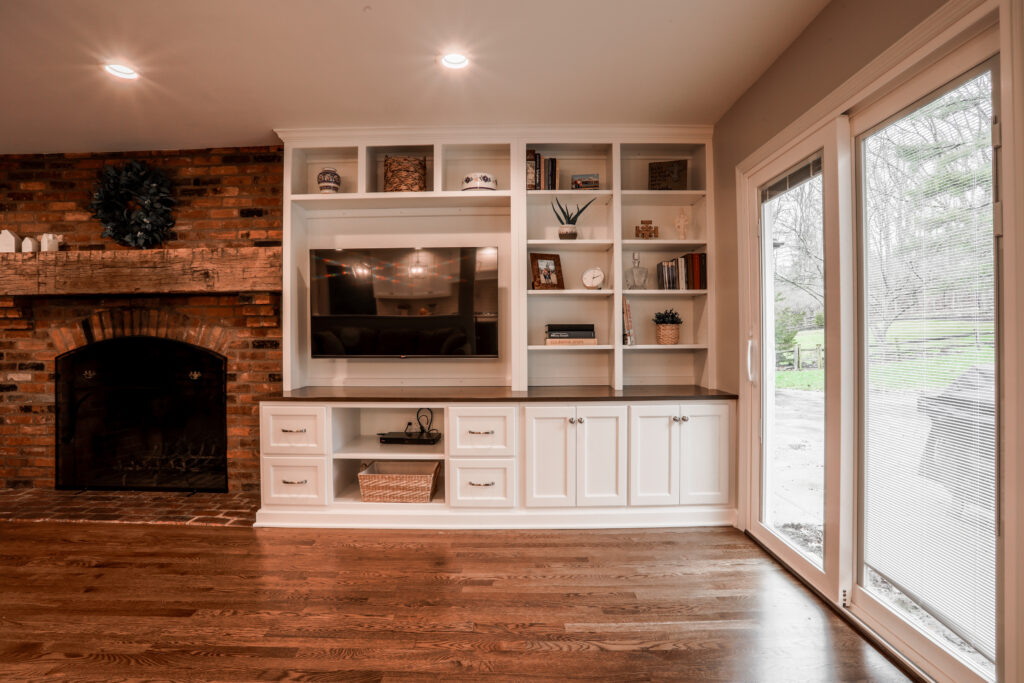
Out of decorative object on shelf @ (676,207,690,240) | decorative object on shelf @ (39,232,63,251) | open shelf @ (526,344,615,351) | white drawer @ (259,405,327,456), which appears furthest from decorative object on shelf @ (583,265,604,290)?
decorative object on shelf @ (39,232,63,251)

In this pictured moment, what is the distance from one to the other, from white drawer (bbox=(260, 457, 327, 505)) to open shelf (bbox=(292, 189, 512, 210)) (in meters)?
1.60

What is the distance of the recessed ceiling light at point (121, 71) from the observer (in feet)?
7.66

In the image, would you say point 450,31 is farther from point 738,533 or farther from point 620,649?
point 738,533

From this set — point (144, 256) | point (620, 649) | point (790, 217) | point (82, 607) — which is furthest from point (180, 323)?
point (790, 217)

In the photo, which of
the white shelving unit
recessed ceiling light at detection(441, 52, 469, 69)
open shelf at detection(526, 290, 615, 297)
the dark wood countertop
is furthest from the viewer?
the white shelving unit

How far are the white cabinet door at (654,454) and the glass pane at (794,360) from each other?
0.46 meters

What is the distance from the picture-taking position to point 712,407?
9.15ft

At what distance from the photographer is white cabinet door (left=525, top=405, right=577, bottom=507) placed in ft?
9.10

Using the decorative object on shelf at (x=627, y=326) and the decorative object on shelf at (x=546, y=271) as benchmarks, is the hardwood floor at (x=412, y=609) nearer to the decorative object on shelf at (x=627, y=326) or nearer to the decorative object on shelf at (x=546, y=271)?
the decorative object on shelf at (x=627, y=326)

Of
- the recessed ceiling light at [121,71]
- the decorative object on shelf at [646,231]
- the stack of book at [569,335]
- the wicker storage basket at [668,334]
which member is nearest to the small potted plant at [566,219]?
the decorative object on shelf at [646,231]

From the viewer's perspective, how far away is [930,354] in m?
1.54

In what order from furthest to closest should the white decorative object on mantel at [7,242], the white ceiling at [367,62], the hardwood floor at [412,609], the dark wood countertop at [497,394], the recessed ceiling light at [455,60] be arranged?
the white decorative object on mantel at [7,242] → the dark wood countertop at [497,394] → the recessed ceiling light at [455,60] → the white ceiling at [367,62] → the hardwood floor at [412,609]

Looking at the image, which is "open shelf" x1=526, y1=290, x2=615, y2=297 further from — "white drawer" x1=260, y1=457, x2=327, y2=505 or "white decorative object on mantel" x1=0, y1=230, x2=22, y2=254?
"white decorative object on mantel" x1=0, y1=230, x2=22, y2=254

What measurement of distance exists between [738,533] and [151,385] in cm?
393
